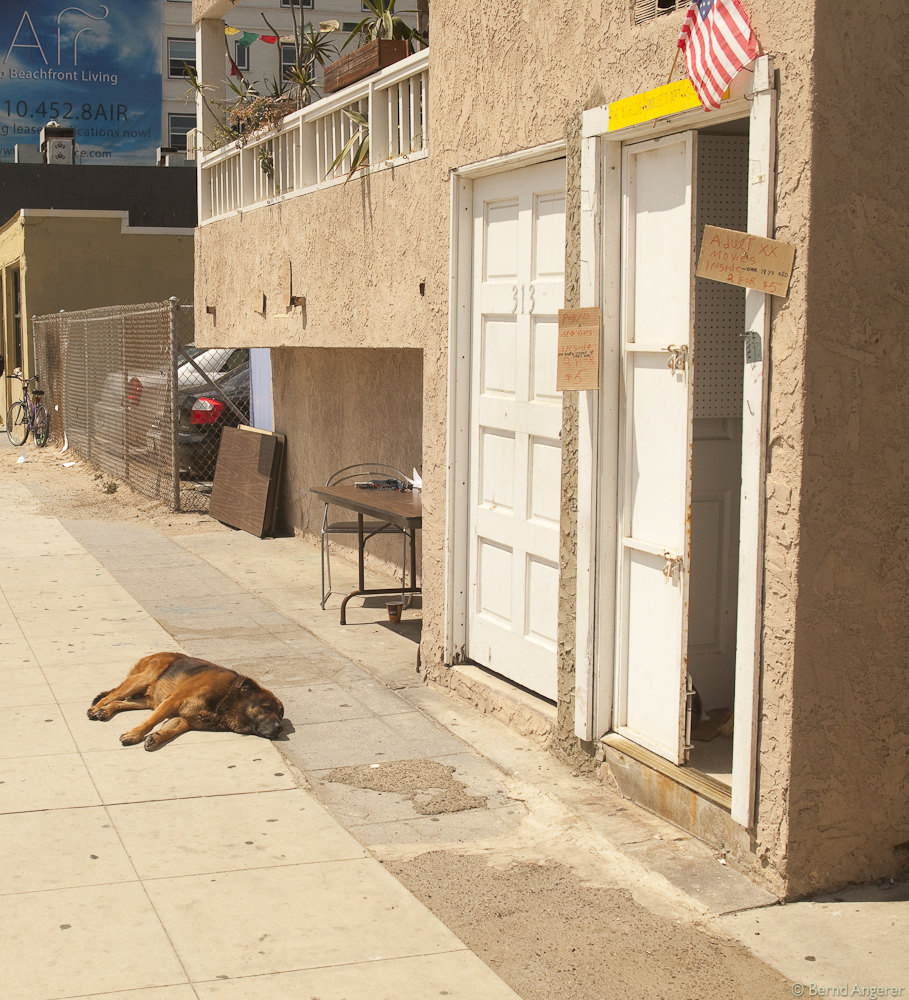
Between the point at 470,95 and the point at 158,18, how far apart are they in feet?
177

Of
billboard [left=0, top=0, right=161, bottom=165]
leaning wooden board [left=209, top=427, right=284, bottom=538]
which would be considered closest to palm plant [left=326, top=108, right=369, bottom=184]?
leaning wooden board [left=209, top=427, right=284, bottom=538]

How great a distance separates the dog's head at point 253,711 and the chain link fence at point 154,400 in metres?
7.64

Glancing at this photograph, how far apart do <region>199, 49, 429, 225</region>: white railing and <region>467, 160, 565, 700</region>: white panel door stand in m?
1.91

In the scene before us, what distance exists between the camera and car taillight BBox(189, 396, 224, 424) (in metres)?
14.9

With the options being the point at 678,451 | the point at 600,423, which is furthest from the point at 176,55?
the point at 678,451

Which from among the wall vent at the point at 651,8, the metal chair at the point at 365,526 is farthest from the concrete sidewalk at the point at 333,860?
the wall vent at the point at 651,8

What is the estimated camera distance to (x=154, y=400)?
1479 cm

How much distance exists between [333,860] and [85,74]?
2218 inches

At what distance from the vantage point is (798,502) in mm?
Result: 4188

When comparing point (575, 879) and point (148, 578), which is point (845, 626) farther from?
point (148, 578)

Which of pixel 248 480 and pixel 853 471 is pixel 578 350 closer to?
pixel 853 471

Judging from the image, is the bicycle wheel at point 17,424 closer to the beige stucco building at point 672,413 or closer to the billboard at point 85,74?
the beige stucco building at point 672,413

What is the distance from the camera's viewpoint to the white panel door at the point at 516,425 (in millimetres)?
5980

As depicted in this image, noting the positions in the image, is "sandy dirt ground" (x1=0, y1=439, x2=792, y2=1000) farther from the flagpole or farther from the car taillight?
the car taillight
